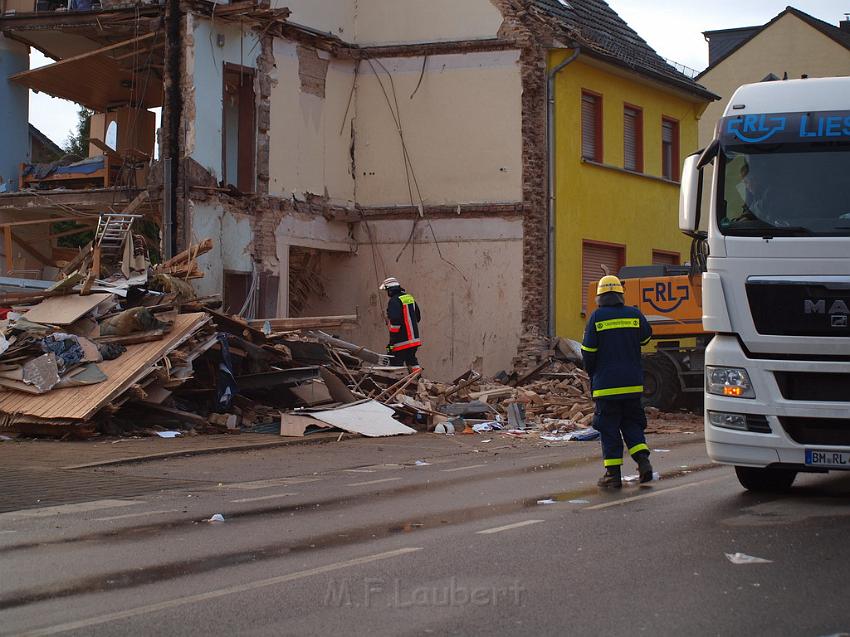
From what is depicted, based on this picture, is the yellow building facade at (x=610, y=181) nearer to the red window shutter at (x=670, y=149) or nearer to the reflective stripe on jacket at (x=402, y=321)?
the red window shutter at (x=670, y=149)

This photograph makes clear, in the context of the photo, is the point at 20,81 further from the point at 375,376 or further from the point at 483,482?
the point at 483,482

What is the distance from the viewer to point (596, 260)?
2716 centimetres

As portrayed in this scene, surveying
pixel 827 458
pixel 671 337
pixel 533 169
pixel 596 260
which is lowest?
pixel 827 458

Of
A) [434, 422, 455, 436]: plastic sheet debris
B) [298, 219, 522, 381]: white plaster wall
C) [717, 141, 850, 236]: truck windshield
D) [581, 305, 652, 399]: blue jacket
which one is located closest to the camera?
[717, 141, 850, 236]: truck windshield

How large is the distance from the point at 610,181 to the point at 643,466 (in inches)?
700

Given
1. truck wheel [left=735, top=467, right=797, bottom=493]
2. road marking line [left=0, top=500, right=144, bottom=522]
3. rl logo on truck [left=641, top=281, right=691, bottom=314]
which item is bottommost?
road marking line [left=0, top=500, right=144, bottom=522]

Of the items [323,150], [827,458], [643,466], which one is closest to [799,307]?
[827,458]

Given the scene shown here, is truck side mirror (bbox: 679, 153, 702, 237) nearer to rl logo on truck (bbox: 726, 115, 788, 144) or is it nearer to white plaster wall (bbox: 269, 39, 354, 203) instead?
rl logo on truck (bbox: 726, 115, 788, 144)

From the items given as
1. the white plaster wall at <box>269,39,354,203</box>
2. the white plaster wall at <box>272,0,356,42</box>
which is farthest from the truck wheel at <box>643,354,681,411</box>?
the white plaster wall at <box>272,0,356,42</box>

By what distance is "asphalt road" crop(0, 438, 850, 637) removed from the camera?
225 inches

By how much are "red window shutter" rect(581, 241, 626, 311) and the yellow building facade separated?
0.09 ft

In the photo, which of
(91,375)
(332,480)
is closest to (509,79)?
(91,375)

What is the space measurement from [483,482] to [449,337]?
14214 mm

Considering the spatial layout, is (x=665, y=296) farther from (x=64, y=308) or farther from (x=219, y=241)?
(x=64, y=308)
